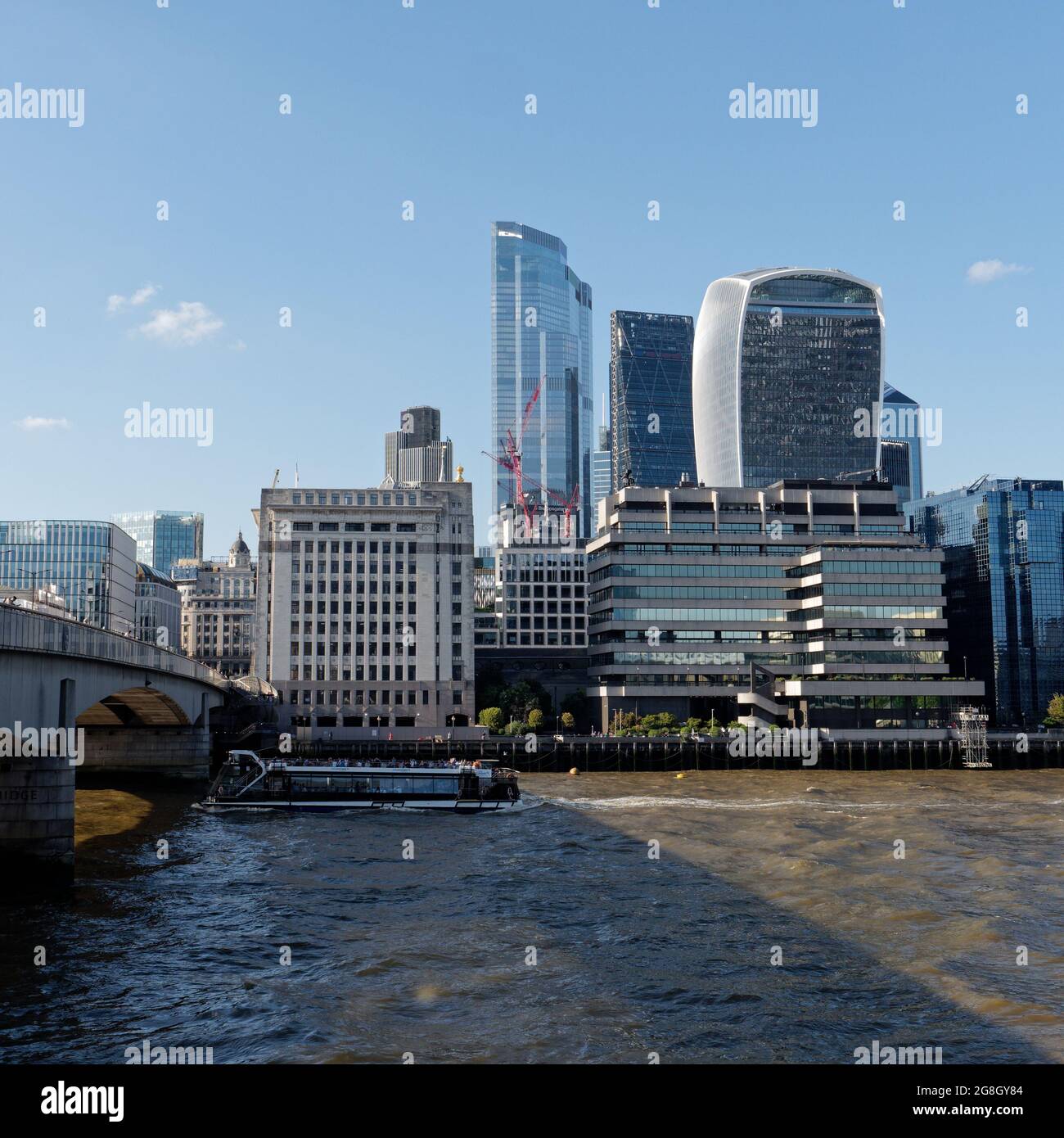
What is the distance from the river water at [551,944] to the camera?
27.7 meters

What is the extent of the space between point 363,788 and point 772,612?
81.7 meters

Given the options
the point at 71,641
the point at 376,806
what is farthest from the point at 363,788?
the point at 71,641

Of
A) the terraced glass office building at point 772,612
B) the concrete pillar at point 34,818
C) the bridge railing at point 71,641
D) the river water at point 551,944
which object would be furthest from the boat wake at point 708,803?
the terraced glass office building at point 772,612

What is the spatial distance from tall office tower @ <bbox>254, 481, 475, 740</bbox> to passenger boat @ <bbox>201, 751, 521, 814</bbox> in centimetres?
6376

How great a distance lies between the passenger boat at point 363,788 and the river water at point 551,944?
34.1 feet

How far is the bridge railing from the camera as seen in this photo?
43.8m

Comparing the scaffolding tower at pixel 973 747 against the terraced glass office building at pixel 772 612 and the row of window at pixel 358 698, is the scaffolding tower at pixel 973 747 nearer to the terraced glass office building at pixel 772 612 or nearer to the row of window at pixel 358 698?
the terraced glass office building at pixel 772 612

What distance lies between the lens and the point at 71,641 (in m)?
51.8

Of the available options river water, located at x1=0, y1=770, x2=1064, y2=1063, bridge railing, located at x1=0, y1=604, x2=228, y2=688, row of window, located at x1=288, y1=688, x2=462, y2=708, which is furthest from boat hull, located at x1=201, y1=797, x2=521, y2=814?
row of window, located at x1=288, y1=688, x2=462, y2=708

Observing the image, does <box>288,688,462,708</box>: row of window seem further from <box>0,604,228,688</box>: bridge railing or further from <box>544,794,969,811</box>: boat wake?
<box>0,604,228,688</box>: bridge railing

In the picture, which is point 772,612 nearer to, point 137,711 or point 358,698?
point 358,698

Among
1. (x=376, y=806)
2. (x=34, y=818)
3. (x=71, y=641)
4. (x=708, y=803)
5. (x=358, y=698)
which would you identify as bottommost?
(x=708, y=803)
